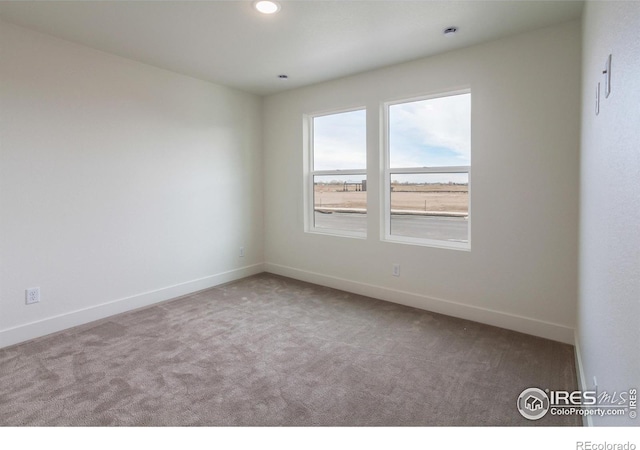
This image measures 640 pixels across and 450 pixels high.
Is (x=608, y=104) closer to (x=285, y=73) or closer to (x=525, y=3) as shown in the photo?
(x=525, y=3)

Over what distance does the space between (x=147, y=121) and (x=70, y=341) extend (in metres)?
2.22

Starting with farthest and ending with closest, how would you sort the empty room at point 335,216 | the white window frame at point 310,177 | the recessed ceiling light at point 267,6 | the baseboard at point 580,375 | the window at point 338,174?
the white window frame at point 310,177 → the window at point 338,174 → the recessed ceiling light at point 267,6 → the empty room at point 335,216 → the baseboard at point 580,375

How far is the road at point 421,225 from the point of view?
3512 millimetres

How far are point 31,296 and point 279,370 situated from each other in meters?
2.26

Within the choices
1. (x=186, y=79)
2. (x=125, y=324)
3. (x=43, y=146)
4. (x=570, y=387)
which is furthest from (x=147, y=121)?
(x=570, y=387)

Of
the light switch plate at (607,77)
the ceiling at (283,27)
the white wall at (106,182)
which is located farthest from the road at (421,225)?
the light switch plate at (607,77)

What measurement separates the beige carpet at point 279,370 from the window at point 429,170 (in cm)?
91

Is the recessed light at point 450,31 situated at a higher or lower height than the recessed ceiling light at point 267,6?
higher

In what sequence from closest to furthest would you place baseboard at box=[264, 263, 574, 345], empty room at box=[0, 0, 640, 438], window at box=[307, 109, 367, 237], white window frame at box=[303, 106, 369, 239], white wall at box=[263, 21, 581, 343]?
1. empty room at box=[0, 0, 640, 438]
2. white wall at box=[263, 21, 581, 343]
3. baseboard at box=[264, 263, 574, 345]
4. window at box=[307, 109, 367, 237]
5. white window frame at box=[303, 106, 369, 239]

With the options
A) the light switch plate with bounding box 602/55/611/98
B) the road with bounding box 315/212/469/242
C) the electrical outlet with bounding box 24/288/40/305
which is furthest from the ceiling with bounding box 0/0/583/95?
the electrical outlet with bounding box 24/288/40/305

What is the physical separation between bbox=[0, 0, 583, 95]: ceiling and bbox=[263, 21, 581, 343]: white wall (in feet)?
0.71

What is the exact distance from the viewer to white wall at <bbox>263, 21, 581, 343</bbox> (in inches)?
110

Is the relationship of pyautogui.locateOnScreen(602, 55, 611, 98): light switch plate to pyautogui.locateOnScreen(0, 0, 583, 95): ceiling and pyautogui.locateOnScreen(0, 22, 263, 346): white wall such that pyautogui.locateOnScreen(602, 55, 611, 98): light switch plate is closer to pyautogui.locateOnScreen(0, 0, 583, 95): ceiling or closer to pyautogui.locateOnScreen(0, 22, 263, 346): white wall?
pyautogui.locateOnScreen(0, 0, 583, 95): ceiling

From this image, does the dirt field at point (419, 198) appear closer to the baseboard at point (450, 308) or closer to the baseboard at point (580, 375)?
the baseboard at point (450, 308)
